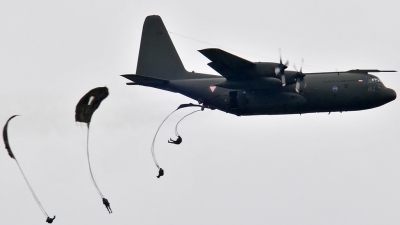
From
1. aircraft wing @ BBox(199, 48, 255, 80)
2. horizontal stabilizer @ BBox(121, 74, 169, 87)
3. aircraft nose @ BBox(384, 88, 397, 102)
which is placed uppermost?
aircraft wing @ BBox(199, 48, 255, 80)

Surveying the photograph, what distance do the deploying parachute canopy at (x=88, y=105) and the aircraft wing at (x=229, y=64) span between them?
7430 mm

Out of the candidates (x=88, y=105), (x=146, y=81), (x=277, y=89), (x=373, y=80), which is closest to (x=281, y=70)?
(x=277, y=89)

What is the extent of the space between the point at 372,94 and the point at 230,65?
725 centimetres

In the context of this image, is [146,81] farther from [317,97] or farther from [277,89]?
[317,97]

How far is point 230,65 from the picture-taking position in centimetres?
3697

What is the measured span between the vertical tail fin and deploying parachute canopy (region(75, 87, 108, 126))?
11293 mm

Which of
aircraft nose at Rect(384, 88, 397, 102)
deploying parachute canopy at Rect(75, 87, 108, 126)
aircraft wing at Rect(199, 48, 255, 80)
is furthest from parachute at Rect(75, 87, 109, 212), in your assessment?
aircraft nose at Rect(384, 88, 397, 102)

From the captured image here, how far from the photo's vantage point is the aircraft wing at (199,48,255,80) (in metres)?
36.2

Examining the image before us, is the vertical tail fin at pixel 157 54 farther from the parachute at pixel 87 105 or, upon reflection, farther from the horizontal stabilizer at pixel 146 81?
the parachute at pixel 87 105

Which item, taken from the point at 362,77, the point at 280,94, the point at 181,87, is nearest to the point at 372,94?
the point at 362,77

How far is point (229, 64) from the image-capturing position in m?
36.9

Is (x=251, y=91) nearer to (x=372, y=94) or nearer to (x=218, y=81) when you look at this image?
(x=218, y=81)

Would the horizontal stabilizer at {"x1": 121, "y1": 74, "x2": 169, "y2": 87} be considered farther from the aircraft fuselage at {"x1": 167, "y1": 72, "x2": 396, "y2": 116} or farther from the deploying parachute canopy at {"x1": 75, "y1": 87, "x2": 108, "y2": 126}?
the deploying parachute canopy at {"x1": 75, "y1": 87, "x2": 108, "y2": 126}

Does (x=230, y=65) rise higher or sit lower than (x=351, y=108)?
higher
